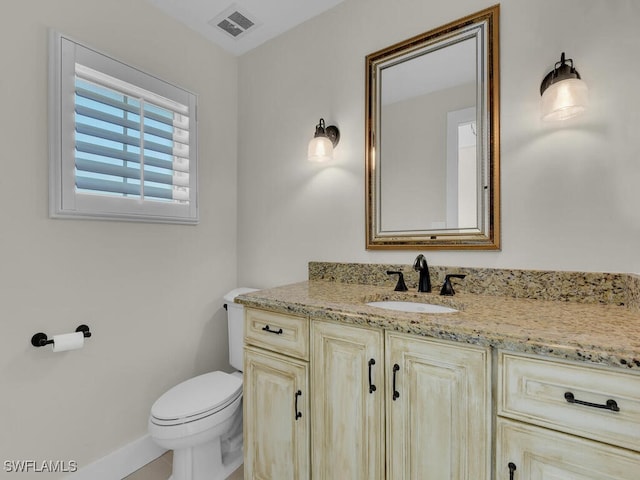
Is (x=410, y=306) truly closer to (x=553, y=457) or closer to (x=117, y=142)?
(x=553, y=457)

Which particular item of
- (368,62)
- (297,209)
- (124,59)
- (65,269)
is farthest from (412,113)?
(65,269)

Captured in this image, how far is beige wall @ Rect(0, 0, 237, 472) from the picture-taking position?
1.32 m

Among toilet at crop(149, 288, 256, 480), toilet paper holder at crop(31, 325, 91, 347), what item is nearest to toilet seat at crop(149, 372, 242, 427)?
toilet at crop(149, 288, 256, 480)

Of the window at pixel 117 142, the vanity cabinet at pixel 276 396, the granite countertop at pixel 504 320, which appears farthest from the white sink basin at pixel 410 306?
the window at pixel 117 142

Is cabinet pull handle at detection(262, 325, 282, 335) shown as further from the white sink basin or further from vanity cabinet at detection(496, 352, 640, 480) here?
vanity cabinet at detection(496, 352, 640, 480)

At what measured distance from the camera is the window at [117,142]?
1.43 m

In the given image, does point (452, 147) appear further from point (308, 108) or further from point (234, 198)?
point (234, 198)

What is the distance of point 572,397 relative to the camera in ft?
2.44

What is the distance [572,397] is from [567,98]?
99 cm

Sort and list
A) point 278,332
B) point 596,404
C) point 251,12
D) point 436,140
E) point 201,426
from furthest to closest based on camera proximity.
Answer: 1. point 251,12
2. point 436,140
3. point 201,426
4. point 278,332
5. point 596,404

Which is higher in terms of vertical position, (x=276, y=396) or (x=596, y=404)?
(x=596, y=404)

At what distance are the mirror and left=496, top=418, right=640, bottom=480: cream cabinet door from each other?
0.75 meters

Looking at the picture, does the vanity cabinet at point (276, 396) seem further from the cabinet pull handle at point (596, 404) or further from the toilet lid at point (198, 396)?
the cabinet pull handle at point (596, 404)

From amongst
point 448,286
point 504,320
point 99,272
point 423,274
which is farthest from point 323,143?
point 99,272
